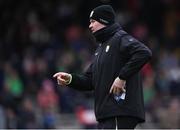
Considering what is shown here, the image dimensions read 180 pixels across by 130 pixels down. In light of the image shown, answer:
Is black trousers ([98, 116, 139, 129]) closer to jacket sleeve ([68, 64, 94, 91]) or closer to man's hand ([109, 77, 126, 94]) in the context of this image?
man's hand ([109, 77, 126, 94])

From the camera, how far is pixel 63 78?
877 centimetres

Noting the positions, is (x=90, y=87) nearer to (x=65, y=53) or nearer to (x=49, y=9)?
(x=65, y=53)

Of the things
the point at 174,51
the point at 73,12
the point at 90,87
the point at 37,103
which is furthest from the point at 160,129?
the point at 90,87

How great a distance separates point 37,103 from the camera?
1595 cm

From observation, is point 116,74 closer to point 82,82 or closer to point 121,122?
point 121,122

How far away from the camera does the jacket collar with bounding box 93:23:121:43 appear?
8625 millimetres

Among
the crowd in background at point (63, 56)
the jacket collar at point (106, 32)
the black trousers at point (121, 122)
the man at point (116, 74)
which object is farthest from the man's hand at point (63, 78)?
the crowd in background at point (63, 56)

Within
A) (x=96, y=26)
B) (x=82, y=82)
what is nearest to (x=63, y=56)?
(x=82, y=82)

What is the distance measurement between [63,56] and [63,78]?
344 inches

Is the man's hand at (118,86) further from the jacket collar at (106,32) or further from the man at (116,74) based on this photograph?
the jacket collar at (106,32)

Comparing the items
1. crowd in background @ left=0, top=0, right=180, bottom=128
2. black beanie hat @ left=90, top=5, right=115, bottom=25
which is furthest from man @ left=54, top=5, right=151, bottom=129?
crowd in background @ left=0, top=0, right=180, bottom=128

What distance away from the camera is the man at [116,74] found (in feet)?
27.0

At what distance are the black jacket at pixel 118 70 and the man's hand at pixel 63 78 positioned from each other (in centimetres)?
30

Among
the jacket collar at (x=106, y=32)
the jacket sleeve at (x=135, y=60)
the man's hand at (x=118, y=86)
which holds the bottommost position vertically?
the man's hand at (x=118, y=86)
